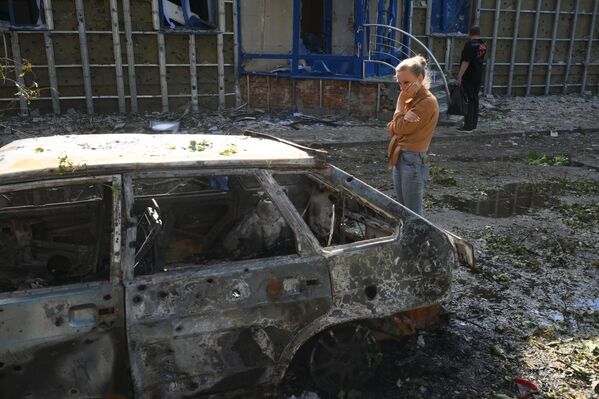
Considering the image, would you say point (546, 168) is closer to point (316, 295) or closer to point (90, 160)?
point (316, 295)

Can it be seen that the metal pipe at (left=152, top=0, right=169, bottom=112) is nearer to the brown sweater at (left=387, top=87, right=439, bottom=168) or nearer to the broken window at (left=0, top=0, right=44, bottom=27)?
the broken window at (left=0, top=0, right=44, bottom=27)

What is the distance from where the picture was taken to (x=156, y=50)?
1308 centimetres

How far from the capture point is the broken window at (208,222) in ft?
10.9

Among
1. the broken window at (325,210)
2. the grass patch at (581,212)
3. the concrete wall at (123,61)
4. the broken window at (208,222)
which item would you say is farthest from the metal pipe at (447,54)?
the broken window at (208,222)

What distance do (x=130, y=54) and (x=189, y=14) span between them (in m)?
1.82

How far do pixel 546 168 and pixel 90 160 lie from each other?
8.51 m

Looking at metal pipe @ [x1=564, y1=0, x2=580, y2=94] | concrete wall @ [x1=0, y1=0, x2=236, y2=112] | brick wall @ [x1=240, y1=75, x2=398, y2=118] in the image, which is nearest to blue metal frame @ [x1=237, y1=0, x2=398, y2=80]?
brick wall @ [x1=240, y1=75, x2=398, y2=118]

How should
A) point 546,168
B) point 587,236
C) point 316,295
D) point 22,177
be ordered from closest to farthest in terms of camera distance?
point 22,177 < point 316,295 < point 587,236 < point 546,168

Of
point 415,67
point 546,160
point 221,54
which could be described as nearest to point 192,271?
point 415,67

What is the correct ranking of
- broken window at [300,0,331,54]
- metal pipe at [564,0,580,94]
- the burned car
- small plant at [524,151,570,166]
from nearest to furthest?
1. the burned car
2. small plant at [524,151,570,166]
3. broken window at [300,0,331,54]
4. metal pipe at [564,0,580,94]

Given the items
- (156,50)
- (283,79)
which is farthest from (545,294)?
(156,50)

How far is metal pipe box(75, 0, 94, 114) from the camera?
12172mm

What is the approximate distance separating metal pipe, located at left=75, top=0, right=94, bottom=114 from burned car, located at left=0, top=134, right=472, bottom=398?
9.78 m

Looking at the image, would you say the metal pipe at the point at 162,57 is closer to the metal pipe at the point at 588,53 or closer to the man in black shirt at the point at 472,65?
the man in black shirt at the point at 472,65
